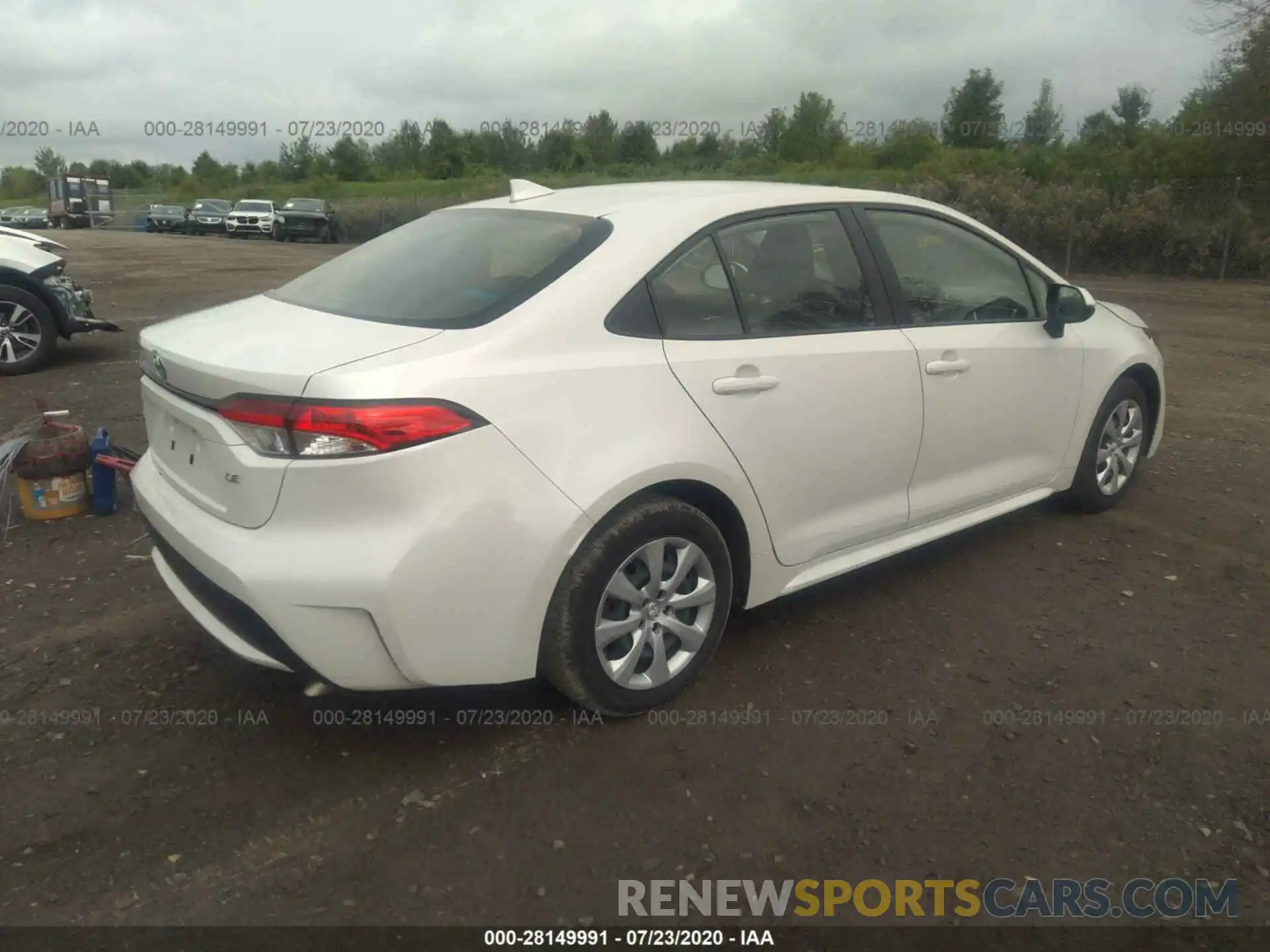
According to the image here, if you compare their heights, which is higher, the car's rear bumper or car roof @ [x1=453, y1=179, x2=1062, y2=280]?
car roof @ [x1=453, y1=179, x2=1062, y2=280]

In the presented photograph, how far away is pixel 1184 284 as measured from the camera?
17906mm

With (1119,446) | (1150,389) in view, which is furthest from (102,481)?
(1150,389)

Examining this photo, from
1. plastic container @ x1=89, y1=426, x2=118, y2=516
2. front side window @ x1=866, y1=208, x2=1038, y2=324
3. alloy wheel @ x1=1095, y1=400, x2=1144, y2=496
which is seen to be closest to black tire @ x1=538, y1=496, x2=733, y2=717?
front side window @ x1=866, y1=208, x2=1038, y2=324

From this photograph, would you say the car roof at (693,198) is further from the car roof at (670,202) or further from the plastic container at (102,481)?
the plastic container at (102,481)

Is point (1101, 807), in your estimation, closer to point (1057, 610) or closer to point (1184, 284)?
point (1057, 610)

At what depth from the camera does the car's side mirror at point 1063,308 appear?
448 cm

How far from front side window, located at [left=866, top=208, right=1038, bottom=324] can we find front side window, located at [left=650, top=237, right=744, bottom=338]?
2.91 ft

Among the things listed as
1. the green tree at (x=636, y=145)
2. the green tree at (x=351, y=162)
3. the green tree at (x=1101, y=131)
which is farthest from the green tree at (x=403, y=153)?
the green tree at (x=1101, y=131)

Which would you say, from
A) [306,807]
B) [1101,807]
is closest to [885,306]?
[1101,807]

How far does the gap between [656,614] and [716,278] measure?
1149 mm

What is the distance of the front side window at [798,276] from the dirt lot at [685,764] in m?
1.20

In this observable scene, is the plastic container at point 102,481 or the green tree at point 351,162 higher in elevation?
the green tree at point 351,162

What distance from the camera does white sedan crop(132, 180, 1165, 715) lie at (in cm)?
269

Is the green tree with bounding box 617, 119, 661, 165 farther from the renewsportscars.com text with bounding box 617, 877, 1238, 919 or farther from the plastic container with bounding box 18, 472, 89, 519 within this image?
the renewsportscars.com text with bounding box 617, 877, 1238, 919
